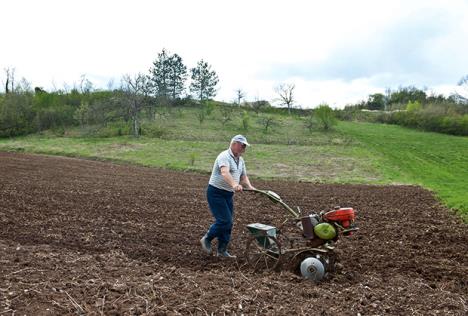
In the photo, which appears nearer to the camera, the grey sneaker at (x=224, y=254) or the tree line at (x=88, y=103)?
the grey sneaker at (x=224, y=254)

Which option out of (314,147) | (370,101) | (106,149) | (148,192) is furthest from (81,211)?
(370,101)

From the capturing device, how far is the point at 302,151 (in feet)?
105

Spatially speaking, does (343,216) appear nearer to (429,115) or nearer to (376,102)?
(429,115)

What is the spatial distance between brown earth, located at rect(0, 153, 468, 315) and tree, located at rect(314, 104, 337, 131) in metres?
32.4

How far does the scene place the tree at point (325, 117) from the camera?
45406mm

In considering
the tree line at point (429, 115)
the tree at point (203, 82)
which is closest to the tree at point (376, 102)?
the tree line at point (429, 115)

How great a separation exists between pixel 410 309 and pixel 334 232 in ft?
4.53

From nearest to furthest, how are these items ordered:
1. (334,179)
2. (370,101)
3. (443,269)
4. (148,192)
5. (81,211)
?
(443,269) → (81,211) → (148,192) → (334,179) → (370,101)

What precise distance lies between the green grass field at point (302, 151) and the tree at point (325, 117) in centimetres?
109

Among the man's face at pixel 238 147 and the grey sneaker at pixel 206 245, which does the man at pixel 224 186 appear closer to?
the man's face at pixel 238 147

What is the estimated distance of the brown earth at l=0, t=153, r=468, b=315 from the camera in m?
4.92

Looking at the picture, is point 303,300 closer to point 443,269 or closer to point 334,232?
point 334,232

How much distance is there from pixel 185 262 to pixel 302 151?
84.2 ft

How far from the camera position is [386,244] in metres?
8.24
